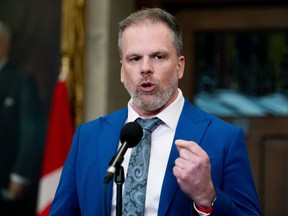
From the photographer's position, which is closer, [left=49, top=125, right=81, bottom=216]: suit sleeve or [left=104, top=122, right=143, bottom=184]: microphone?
[left=104, top=122, right=143, bottom=184]: microphone

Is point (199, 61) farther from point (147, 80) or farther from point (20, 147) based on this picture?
point (147, 80)

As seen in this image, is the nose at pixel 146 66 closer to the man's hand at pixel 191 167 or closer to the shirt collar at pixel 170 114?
the shirt collar at pixel 170 114

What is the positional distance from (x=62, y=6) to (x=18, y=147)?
91 centimetres

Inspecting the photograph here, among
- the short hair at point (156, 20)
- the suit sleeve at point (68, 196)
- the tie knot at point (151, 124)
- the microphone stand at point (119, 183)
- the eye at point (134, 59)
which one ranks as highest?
the short hair at point (156, 20)

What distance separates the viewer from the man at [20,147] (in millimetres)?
4754

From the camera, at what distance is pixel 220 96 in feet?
17.8

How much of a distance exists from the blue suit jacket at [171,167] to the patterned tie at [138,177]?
6cm

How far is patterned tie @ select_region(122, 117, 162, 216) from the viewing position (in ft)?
7.65

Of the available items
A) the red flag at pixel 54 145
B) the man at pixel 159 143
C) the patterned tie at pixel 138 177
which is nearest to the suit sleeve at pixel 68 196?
the man at pixel 159 143

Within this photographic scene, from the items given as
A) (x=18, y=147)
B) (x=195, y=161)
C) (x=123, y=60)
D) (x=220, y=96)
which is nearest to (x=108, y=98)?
(x=18, y=147)

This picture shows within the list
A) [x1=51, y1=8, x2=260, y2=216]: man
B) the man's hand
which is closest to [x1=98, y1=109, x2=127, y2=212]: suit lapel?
[x1=51, y1=8, x2=260, y2=216]: man

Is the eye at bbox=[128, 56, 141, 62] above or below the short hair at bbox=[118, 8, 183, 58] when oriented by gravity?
below

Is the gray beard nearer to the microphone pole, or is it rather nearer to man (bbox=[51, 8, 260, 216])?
man (bbox=[51, 8, 260, 216])

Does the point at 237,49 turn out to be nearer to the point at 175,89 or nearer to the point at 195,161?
the point at 175,89
